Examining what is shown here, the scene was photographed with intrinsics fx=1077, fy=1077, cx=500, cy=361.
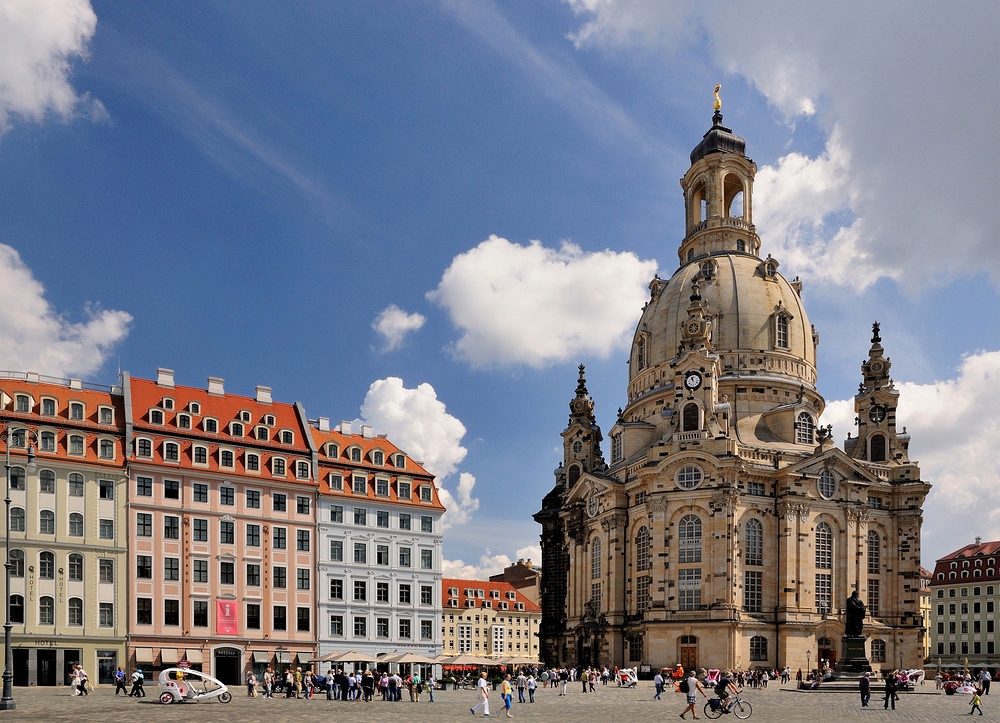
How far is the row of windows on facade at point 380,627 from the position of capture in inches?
3071

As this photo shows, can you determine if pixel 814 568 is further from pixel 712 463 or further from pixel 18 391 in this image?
pixel 18 391

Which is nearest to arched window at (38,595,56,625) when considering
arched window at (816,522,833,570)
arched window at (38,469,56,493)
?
arched window at (38,469,56,493)

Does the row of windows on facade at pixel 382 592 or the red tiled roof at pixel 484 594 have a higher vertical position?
the row of windows on facade at pixel 382 592

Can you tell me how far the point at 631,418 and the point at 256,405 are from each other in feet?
144

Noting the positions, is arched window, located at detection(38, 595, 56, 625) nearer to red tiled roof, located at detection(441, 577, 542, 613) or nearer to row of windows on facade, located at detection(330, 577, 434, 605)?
row of windows on facade, located at detection(330, 577, 434, 605)

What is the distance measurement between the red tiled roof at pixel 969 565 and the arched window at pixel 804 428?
155ft

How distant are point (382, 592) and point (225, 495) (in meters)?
14.4

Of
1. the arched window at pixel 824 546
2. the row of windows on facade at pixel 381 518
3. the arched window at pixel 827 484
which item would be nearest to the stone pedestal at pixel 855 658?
the arched window at pixel 824 546

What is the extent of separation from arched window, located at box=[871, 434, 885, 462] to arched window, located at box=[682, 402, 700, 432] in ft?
70.1

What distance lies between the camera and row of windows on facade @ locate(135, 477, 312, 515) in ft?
235

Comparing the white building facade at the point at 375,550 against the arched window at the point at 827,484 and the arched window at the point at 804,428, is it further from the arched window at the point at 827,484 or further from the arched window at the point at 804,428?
the arched window at the point at 804,428

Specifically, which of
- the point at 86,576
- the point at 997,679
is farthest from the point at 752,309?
the point at 86,576

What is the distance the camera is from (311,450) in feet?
263

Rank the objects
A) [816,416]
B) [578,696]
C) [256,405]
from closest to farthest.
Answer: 1. [578,696]
2. [256,405]
3. [816,416]
